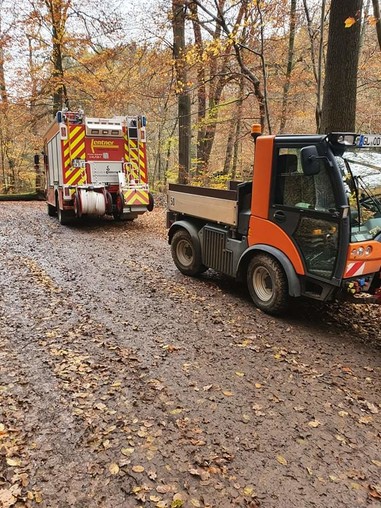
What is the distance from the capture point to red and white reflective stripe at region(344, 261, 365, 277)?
14.5 ft

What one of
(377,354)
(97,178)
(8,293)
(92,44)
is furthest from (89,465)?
(92,44)

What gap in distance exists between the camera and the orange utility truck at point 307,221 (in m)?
4.43

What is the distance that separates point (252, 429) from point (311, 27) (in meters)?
11.4

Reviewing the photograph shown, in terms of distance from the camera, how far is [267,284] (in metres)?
5.46

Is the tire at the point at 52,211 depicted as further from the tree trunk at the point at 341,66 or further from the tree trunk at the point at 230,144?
the tree trunk at the point at 341,66

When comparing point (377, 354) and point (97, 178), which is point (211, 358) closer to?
point (377, 354)

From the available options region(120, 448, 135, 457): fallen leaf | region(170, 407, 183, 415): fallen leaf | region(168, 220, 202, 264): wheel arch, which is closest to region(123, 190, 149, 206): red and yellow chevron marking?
region(168, 220, 202, 264): wheel arch

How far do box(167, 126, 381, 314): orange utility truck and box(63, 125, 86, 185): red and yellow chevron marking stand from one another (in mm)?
6401

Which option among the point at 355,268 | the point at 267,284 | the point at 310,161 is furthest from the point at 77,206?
the point at 355,268

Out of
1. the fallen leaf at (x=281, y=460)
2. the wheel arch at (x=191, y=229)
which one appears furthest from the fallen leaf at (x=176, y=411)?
the wheel arch at (x=191, y=229)

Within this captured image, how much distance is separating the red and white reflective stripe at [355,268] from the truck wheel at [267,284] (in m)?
0.86

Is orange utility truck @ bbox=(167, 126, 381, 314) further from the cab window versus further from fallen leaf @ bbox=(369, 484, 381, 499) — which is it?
fallen leaf @ bbox=(369, 484, 381, 499)

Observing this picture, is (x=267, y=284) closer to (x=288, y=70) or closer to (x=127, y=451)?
(x=127, y=451)

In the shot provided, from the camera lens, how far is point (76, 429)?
3.03 meters
